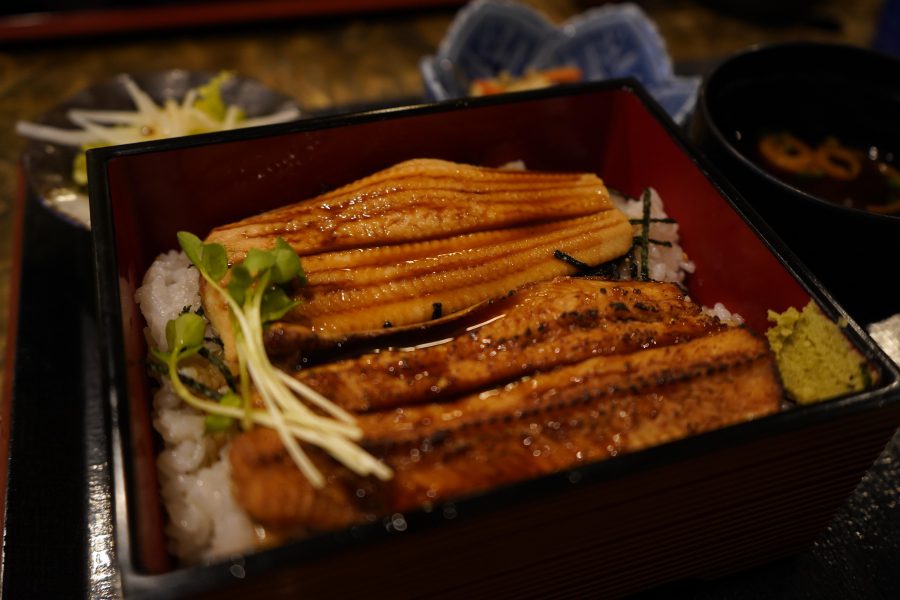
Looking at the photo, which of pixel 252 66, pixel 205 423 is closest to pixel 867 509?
pixel 205 423

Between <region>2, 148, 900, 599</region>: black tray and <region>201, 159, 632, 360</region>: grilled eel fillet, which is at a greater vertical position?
<region>201, 159, 632, 360</region>: grilled eel fillet

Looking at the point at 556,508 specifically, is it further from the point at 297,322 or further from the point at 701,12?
the point at 701,12

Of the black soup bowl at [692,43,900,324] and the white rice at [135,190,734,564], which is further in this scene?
the black soup bowl at [692,43,900,324]

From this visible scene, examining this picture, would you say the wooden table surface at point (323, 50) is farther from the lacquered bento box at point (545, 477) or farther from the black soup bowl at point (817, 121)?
the lacquered bento box at point (545, 477)

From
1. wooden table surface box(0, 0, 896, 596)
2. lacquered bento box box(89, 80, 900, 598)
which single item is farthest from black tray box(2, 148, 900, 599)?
wooden table surface box(0, 0, 896, 596)

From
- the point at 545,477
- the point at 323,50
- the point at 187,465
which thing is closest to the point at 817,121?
the point at 545,477

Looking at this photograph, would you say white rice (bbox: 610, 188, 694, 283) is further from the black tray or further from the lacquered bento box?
the black tray

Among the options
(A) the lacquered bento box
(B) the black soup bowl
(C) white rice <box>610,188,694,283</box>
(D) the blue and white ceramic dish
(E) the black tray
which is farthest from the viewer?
(D) the blue and white ceramic dish

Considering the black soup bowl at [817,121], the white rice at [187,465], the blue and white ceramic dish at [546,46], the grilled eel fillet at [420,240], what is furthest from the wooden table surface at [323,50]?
the white rice at [187,465]
